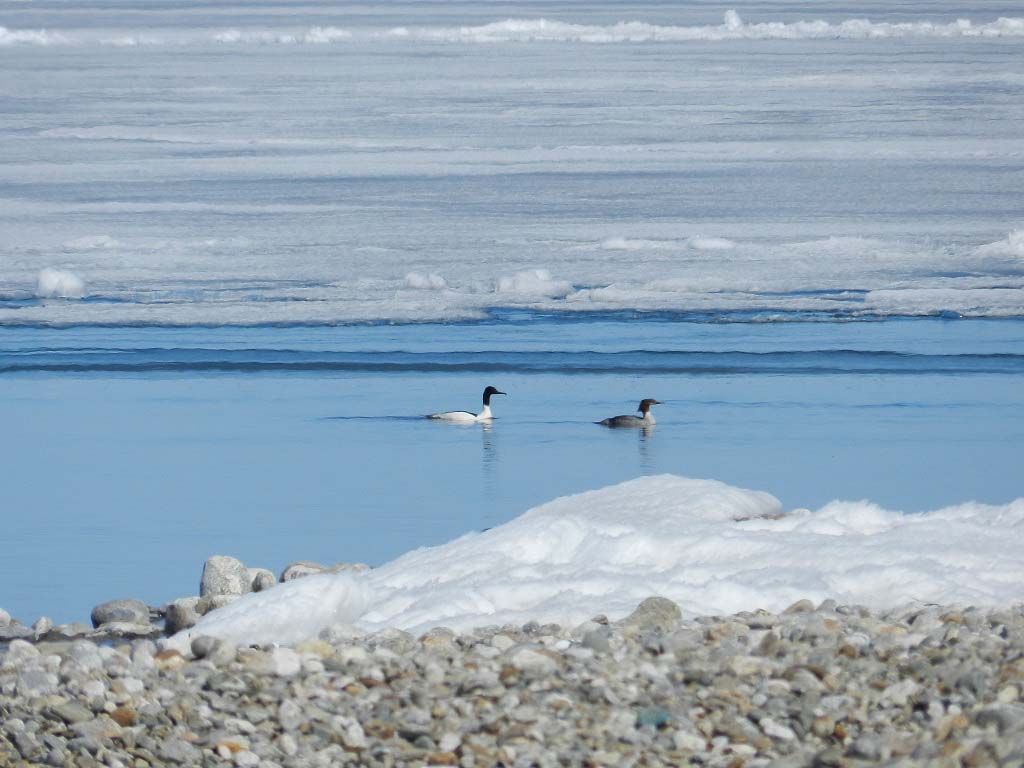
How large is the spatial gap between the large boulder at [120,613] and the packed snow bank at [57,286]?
9521 millimetres

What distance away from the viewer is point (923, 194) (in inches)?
835

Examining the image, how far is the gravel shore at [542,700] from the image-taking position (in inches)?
173

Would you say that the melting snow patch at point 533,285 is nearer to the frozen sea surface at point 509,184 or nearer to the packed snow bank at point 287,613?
the frozen sea surface at point 509,184

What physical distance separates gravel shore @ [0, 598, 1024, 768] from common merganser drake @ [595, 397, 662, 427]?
540 cm

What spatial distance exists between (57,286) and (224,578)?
9521mm

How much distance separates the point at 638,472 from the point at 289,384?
10.6 ft

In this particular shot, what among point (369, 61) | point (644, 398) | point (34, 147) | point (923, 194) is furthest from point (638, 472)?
point (369, 61)

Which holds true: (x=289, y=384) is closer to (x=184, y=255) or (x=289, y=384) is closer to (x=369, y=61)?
(x=184, y=255)

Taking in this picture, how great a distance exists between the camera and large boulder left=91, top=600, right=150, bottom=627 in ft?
20.8

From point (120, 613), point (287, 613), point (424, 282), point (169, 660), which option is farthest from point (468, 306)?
point (169, 660)

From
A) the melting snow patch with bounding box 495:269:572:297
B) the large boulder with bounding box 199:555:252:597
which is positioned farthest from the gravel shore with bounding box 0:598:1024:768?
the melting snow patch with bounding box 495:269:572:297

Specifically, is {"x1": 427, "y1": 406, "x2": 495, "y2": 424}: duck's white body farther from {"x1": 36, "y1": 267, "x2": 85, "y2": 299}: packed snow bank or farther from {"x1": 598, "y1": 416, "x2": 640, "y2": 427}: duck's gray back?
{"x1": 36, "y1": 267, "x2": 85, "y2": 299}: packed snow bank

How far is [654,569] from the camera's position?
246 inches

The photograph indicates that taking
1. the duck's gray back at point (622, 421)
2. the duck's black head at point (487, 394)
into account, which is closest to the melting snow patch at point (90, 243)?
the duck's black head at point (487, 394)
